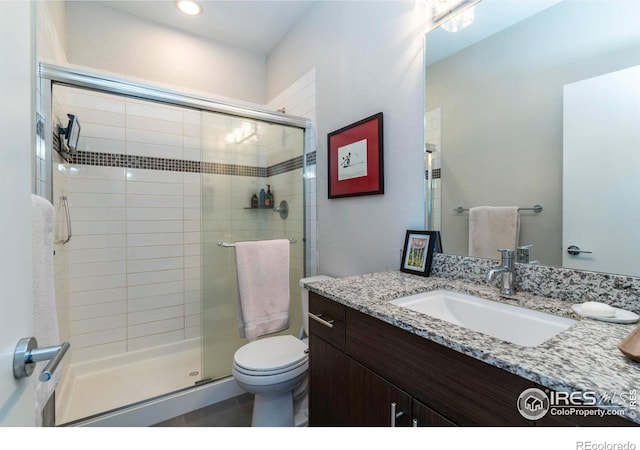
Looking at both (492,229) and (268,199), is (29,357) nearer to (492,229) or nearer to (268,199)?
(492,229)

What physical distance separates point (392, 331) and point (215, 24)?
2.62 metres

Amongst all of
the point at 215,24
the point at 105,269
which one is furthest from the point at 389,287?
the point at 215,24

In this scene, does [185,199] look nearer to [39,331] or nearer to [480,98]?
[39,331]

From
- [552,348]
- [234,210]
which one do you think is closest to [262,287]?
[234,210]

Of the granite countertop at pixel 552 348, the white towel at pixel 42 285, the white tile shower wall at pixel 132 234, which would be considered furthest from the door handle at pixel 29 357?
the white tile shower wall at pixel 132 234

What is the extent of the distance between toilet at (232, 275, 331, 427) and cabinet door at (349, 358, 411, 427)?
55cm

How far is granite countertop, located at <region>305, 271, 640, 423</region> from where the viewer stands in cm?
49

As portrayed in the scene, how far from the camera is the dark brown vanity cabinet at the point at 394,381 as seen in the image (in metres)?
0.59

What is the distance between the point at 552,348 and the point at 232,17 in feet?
8.88

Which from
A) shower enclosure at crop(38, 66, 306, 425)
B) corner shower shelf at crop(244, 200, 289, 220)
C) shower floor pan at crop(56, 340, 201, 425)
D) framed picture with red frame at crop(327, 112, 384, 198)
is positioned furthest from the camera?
corner shower shelf at crop(244, 200, 289, 220)

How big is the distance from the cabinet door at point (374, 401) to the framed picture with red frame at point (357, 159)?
935mm

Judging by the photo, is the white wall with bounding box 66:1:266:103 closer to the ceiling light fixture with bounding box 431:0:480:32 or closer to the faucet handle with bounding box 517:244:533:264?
the ceiling light fixture with bounding box 431:0:480:32

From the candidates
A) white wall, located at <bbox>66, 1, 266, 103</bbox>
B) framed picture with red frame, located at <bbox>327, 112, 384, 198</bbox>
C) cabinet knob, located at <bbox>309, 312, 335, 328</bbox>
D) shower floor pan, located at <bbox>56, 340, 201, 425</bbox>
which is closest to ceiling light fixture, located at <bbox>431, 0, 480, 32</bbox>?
framed picture with red frame, located at <bbox>327, 112, 384, 198</bbox>

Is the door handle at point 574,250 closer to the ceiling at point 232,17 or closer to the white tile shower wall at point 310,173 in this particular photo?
the white tile shower wall at point 310,173
